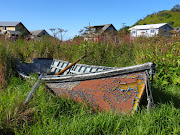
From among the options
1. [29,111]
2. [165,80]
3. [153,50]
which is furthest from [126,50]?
[29,111]

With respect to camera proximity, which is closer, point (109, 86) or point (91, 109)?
point (109, 86)

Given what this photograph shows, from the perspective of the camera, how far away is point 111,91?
126 inches

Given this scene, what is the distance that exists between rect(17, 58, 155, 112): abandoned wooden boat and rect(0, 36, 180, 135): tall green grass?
0.59 ft

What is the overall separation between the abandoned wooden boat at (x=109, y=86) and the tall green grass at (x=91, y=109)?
0.18m

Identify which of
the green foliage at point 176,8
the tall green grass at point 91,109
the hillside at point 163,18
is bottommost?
the tall green grass at point 91,109

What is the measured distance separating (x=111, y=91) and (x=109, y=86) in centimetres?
10

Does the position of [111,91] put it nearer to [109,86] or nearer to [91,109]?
[109,86]

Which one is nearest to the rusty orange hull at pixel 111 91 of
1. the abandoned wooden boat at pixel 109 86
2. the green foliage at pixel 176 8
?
the abandoned wooden boat at pixel 109 86

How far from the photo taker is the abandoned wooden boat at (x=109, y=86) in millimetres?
2949

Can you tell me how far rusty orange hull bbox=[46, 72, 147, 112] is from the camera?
9.82ft

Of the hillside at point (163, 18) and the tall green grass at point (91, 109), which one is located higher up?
the hillside at point (163, 18)

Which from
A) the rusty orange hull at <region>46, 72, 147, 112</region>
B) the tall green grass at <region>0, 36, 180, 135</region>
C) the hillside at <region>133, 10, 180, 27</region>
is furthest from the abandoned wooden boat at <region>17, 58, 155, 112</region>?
the hillside at <region>133, 10, 180, 27</region>

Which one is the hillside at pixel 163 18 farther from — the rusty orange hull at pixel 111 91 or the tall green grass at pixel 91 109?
the rusty orange hull at pixel 111 91

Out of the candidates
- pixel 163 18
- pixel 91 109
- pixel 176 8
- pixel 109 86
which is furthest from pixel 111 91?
pixel 176 8
